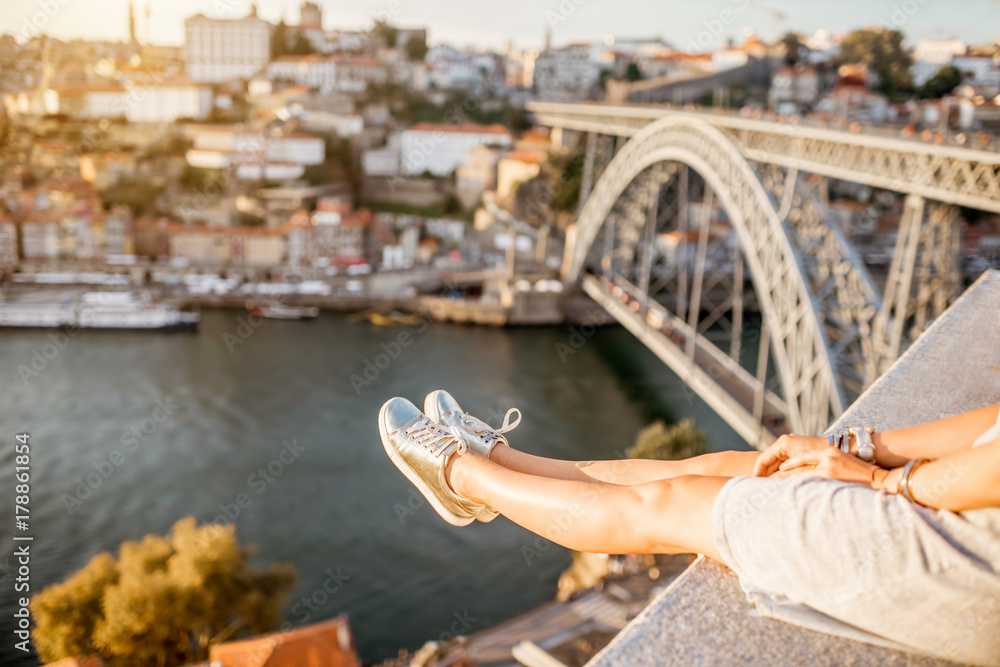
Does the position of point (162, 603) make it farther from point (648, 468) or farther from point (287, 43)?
point (287, 43)

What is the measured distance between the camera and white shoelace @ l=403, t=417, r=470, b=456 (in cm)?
136

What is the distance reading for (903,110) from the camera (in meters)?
17.4

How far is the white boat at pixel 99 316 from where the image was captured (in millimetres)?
15320

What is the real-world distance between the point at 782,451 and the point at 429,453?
0.55m

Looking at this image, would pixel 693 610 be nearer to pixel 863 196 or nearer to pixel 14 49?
pixel 14 49

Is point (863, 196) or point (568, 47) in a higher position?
point (568, 47)

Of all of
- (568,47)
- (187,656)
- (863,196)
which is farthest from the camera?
(568,47)

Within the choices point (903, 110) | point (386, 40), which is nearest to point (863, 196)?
point (903, 110)

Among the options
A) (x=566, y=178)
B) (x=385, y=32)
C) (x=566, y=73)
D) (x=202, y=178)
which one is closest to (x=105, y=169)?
(x=202, y=178)

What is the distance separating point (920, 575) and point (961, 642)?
0.06 m

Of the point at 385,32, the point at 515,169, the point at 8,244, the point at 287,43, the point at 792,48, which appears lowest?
the point at 8,244

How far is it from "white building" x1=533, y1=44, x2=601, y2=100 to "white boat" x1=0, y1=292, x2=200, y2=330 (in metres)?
16.8

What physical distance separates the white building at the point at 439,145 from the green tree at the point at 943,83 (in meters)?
10.4

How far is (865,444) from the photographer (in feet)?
3.33
